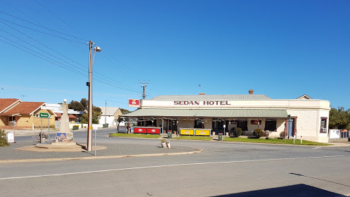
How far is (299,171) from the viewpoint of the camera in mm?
12617

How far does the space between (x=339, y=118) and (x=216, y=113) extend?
1754cm

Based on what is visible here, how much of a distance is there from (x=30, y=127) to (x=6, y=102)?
7999mm

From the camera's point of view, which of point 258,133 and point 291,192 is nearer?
point 291,192

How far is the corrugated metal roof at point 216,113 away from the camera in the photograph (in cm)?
3822

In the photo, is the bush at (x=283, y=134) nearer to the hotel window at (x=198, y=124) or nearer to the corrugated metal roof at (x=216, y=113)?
the corrugated metal roof at (x=216, y=113)

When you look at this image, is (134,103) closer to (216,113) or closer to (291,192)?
(216,113)

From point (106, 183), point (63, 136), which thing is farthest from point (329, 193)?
point (63, 136)

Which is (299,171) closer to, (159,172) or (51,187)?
(159,172)

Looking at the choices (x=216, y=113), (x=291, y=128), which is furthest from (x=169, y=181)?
(x=291, y=128)

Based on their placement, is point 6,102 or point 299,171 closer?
point 299,171

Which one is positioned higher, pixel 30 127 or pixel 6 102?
pixel 6 102

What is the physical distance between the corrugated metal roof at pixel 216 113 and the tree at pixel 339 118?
7939 mm

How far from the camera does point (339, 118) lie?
40.5 metres

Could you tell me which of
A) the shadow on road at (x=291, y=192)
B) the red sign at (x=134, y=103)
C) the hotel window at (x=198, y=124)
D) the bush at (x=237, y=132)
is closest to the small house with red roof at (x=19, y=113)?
the red sign at (x=134, y=103)
